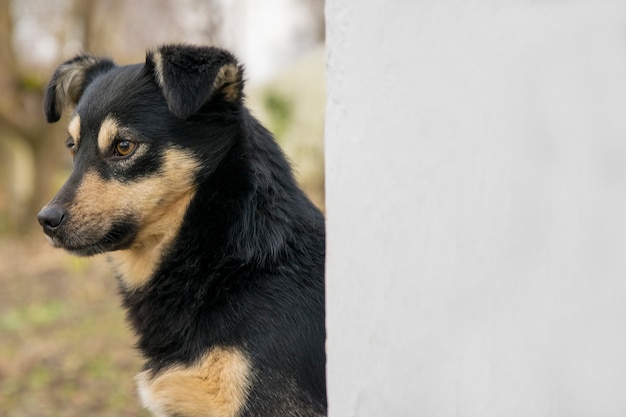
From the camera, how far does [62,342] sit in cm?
804

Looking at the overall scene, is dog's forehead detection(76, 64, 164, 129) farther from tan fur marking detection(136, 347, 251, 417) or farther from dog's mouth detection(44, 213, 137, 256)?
tan fur marking detection(136, 347, 251, 417)

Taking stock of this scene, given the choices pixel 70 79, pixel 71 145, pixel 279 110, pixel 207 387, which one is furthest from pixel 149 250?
pixel 279 110

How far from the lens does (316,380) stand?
2.82m

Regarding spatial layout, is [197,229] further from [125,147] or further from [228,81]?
[228,81]

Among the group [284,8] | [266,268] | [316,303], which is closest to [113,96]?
[266,268]

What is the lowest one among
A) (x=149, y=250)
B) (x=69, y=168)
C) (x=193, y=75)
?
(x=149, y=250)

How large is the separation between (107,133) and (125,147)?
0.10 metres

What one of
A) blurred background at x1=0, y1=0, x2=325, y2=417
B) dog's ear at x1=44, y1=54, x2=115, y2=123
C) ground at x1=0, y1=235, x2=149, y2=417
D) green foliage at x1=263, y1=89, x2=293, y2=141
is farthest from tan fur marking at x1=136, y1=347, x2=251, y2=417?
green foliage at x1=263, y1=89, x2=293, y2=141

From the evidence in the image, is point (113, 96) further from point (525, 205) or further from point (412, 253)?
point (525, 205)

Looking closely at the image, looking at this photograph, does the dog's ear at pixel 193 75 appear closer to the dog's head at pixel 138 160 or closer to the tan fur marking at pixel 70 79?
the dog's head at pixel 138 160

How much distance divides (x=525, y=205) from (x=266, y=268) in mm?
1404

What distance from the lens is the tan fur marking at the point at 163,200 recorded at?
3154 mm

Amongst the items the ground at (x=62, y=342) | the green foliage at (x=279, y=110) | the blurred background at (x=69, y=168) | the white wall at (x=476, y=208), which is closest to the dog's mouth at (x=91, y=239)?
the ground at (x=62, y=342)

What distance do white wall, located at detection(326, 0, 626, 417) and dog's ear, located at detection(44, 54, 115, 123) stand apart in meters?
1.86
